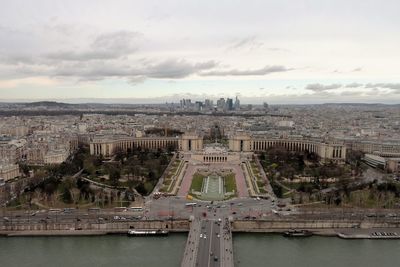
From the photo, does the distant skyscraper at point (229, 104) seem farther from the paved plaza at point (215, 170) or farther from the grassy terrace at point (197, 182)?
the grassy terrace at point (197, 182)

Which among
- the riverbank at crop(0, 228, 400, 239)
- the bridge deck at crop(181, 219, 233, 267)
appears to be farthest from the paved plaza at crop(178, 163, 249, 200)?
the bridge deck at crop(181, 219, 233, 267)

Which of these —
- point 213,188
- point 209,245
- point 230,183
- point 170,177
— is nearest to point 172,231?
point 209,245

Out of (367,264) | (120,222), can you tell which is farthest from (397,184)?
(120,222)

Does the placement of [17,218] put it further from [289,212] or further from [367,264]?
[367,264]

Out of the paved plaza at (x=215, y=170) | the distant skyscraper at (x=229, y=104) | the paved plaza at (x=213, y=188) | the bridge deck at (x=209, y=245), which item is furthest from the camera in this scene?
the distant skyscraper at (x=229, y=104)

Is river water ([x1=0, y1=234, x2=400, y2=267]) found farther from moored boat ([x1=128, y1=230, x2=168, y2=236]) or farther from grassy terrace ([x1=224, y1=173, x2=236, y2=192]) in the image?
grassy terrace ([x1=224, y1=173, x2=236, y2=192])

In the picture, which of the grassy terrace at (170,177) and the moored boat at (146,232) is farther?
the grassy terrace at (170,177)

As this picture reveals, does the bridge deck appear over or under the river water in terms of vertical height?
over

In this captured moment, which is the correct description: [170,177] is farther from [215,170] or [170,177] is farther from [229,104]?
[229,104]

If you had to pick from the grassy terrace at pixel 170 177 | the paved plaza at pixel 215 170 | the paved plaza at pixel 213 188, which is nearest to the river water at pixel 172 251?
the paved plaza at pixel 213 188
